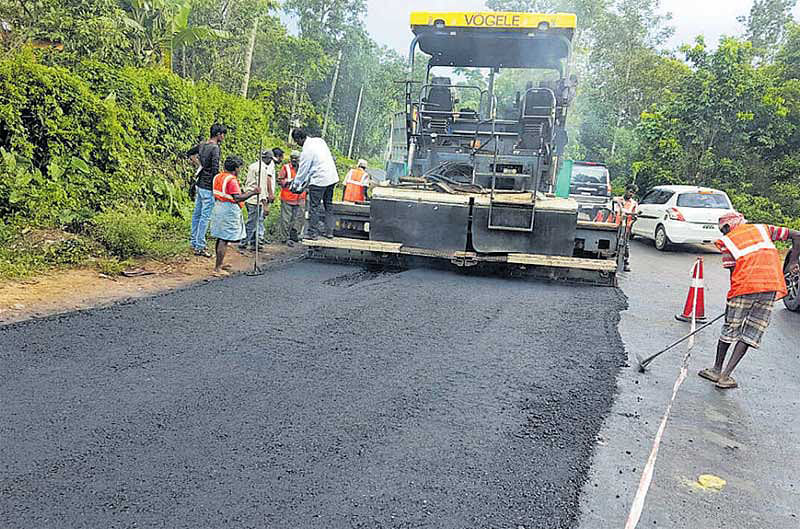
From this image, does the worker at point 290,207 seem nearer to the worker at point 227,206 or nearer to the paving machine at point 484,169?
the paving machine at point 484,169

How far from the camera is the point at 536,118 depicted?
8367mm

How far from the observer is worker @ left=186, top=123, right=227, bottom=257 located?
24.5 ft

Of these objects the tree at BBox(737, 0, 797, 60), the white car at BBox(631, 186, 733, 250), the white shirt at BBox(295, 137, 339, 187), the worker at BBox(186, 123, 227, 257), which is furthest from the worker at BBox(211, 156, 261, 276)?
the tree at BBox(737, 0, 797, 60)

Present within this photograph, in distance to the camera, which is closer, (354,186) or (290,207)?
(290,207)

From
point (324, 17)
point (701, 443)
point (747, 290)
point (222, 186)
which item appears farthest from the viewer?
point (324, 17)

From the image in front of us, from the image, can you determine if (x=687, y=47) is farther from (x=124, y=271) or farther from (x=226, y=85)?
(x=124, y=271)

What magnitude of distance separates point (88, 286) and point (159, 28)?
8.50 metres

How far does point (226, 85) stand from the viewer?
20.0 m

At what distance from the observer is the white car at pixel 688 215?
1271 cm

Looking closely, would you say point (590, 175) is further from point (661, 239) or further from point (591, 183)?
point (661, 239)

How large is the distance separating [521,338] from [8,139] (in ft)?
18.9

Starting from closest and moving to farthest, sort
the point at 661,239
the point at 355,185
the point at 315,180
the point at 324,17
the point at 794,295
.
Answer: the point at 794,295 < the point at 315,180 < the point at 355,185 < the point at 661,239 < the point at 324,17

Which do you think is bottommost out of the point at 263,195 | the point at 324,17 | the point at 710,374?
Answer: the point at 710,374

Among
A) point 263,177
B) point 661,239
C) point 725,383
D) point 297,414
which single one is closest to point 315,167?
point 263,177
